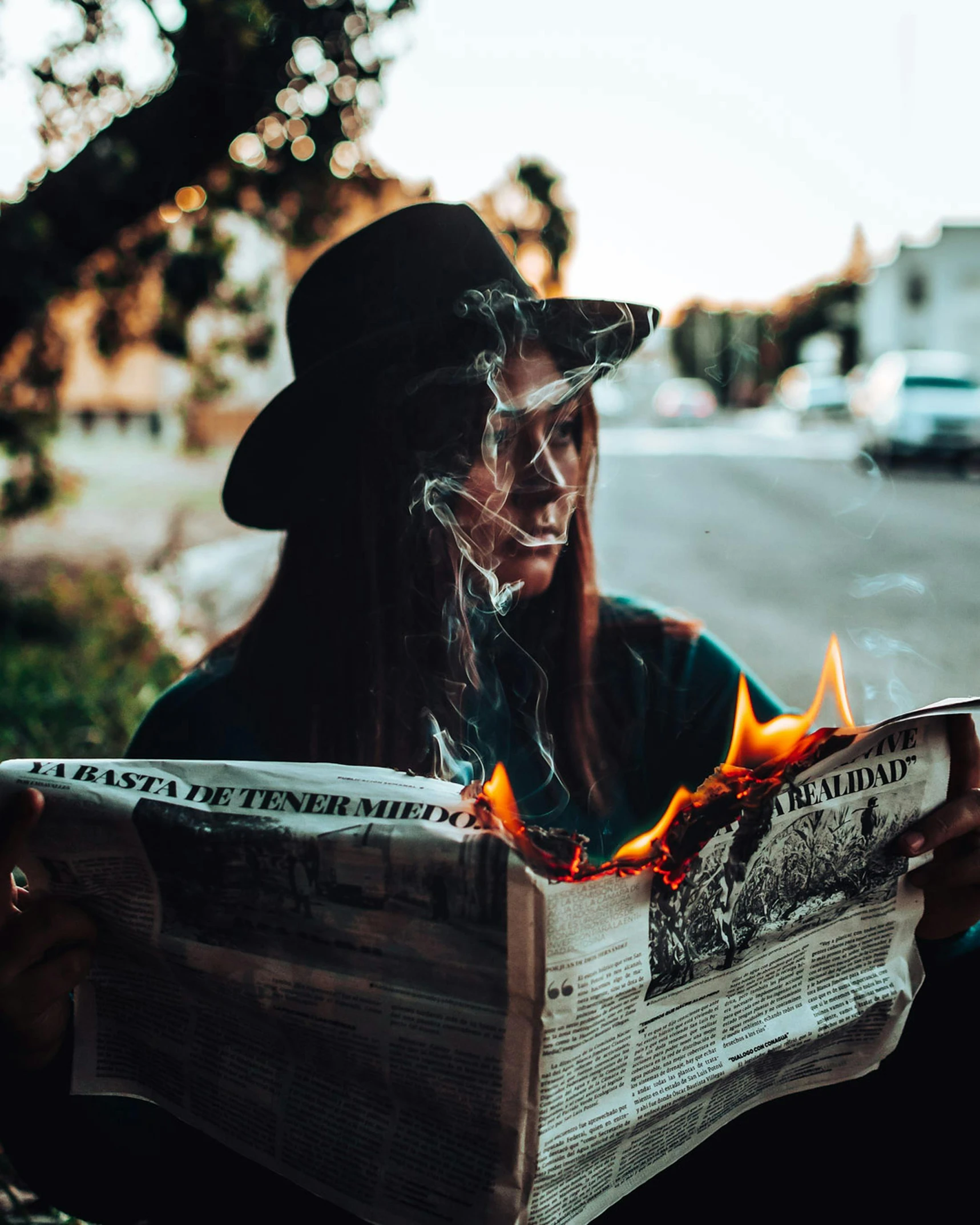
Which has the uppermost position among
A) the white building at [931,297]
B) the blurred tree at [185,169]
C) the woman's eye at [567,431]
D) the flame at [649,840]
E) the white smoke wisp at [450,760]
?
the white building at [931,297]

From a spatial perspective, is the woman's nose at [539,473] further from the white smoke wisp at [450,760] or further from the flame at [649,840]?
the flame at [649,840]

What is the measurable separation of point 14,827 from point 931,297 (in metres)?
26.5

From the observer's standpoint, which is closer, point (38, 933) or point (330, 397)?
point (38, 933)

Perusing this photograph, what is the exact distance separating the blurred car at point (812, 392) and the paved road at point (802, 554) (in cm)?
50

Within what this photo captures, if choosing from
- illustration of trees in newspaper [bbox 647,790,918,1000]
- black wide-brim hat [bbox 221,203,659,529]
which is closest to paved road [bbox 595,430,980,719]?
black wide-brim hat [bbox 221,203,659,529]

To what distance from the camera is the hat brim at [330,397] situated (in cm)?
133

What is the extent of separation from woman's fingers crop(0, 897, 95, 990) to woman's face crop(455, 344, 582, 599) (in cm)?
65

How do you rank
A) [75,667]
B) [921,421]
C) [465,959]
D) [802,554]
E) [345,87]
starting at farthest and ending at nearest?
[802,554] < [921,421] < [75,667] < [345,87] < [465,959]

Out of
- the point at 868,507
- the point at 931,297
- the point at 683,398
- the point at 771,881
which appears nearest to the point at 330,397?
the point at 771,881

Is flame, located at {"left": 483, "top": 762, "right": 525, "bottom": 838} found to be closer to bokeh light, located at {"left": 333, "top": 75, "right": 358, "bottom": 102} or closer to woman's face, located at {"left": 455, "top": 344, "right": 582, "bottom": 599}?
woman's face, located at {"left": 455, "top": 344, "right": 582, "bottom": 599}

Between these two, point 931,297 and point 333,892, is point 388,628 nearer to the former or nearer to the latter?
point 333,892

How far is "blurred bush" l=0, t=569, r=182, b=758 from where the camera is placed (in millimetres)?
3314

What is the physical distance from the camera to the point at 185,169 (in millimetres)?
3092

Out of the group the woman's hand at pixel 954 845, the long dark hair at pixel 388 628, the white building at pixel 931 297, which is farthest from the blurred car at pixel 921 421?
the white building at pixel 931 297
